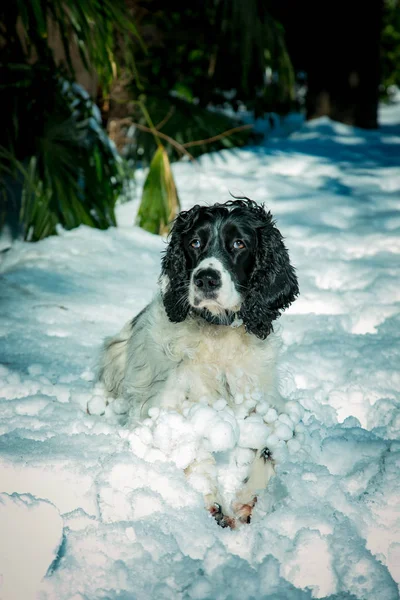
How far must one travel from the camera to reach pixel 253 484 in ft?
9.55

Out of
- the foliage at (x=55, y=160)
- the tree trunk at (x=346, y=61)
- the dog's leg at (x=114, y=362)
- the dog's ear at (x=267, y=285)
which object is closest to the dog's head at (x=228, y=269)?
the dog's ear at (x=267, y=285)

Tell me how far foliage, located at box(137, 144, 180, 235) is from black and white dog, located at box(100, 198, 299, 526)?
259 cm

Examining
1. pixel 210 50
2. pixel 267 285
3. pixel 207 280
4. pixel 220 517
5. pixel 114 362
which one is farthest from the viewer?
pixel 210 50

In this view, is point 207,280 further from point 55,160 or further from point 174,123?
point 174,123

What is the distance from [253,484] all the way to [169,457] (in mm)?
A: 380

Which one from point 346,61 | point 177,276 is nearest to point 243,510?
point 177,276

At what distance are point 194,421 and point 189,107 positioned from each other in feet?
17.2

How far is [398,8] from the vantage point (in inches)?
595

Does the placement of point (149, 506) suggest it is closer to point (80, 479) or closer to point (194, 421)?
point (80, 479)

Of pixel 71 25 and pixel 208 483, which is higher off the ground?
pixel 71 25

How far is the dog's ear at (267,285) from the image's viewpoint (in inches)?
135

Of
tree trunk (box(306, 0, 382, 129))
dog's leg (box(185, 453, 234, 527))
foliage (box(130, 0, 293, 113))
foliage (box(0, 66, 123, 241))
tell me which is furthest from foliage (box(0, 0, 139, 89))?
tree trunk (box(306, 0, 382, 129))

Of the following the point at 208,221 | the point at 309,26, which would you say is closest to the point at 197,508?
the point at 208,221

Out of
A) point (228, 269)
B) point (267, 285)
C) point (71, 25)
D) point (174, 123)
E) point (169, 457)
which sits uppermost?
point (71, 25)
